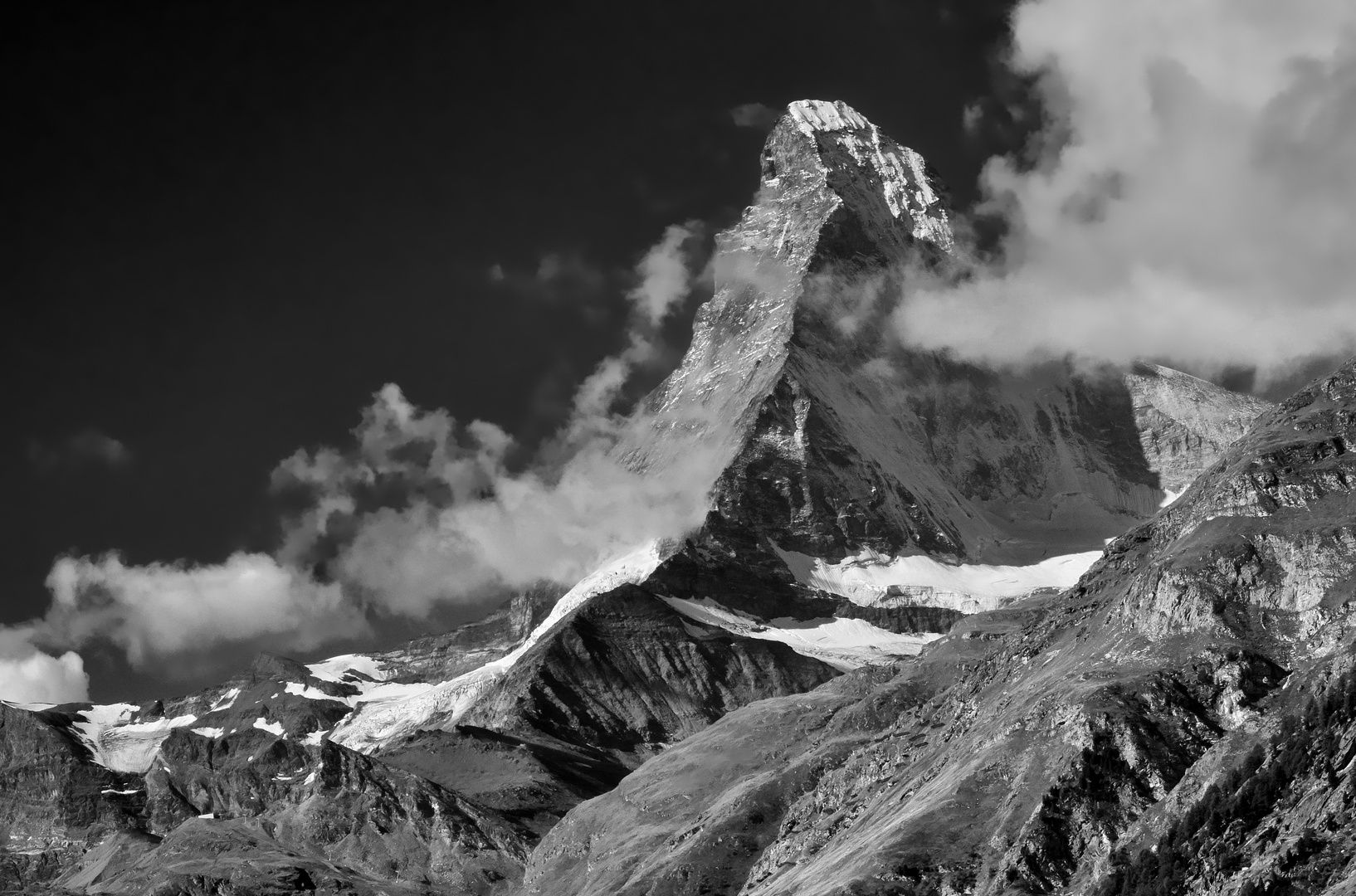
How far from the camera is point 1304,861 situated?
194 metres

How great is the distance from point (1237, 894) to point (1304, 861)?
27.1 feet

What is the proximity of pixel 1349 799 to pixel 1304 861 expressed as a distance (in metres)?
9.89

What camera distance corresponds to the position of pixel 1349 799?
19900cm

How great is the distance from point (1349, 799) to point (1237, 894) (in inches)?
649

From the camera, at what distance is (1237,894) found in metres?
197
